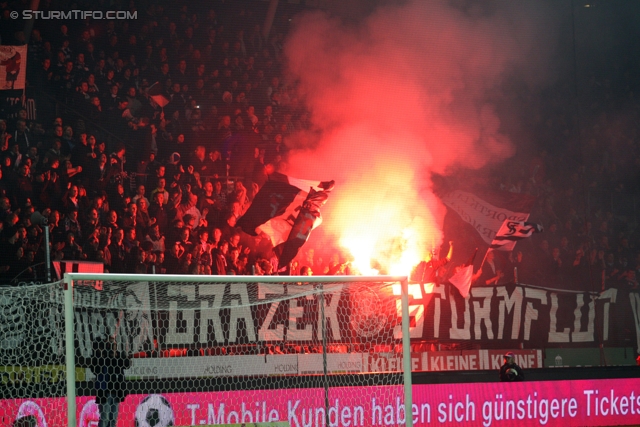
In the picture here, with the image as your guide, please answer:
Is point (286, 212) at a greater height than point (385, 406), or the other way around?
point (286, 212)

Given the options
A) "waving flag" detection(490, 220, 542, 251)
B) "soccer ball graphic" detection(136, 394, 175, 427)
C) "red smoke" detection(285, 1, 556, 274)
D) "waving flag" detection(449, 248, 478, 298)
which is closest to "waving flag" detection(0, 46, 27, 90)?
"red smoke" detection(285, 1, 556, 274)

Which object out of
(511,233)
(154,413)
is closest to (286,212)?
(511,233)

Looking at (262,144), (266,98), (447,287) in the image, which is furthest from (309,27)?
(447,287)

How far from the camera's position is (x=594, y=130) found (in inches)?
625

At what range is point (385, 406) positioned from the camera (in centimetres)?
892

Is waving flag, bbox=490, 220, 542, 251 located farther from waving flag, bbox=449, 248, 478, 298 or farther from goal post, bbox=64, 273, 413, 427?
goal post, bbox=64, 273, 413, 427

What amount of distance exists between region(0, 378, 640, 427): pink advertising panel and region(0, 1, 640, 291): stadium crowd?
3626 mm

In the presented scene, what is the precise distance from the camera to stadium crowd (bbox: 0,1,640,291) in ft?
36.9

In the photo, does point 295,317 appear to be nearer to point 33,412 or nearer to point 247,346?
point 247,346

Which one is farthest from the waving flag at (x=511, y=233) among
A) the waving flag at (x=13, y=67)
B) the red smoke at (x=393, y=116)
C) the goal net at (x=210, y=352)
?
the waving flag at (x=13, y=67)

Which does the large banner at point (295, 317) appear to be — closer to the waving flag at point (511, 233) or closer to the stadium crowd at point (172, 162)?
the stadium crowd at point (172, 162)

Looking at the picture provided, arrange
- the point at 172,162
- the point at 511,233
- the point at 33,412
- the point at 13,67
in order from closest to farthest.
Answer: the point at 33,412, the point at 13,67, the point at 172,162, the point at 511,233

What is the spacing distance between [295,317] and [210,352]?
140 cm

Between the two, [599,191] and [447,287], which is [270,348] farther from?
[599,191]
